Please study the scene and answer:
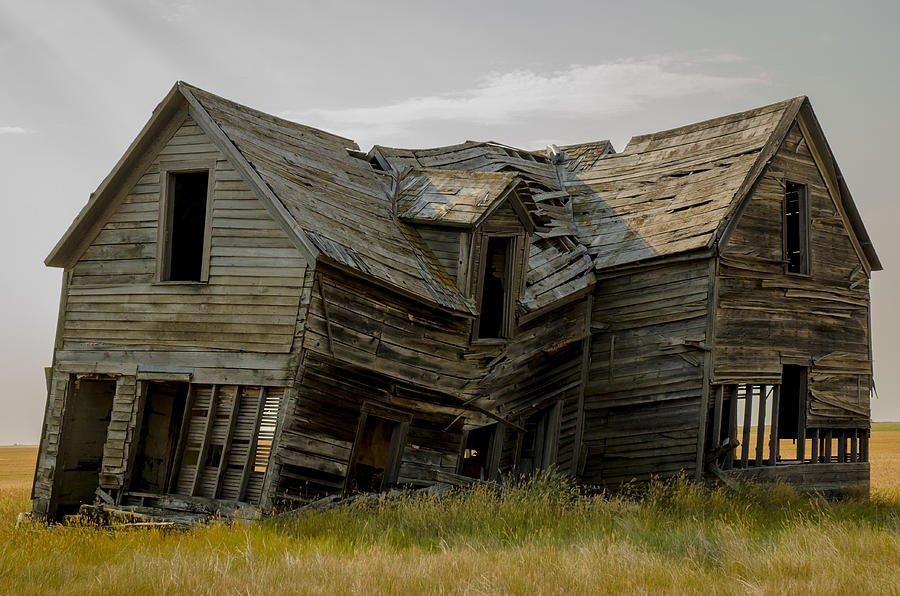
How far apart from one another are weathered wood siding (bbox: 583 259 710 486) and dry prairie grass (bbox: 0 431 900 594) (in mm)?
3652

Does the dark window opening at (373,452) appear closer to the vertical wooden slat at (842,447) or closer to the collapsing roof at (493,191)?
the collapsing roof at (493,191)

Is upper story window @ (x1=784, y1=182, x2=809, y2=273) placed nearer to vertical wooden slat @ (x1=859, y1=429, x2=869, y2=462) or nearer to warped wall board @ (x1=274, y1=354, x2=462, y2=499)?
vertical wooden slat @ (x1=859, y1=429, x2=869, y2=462)

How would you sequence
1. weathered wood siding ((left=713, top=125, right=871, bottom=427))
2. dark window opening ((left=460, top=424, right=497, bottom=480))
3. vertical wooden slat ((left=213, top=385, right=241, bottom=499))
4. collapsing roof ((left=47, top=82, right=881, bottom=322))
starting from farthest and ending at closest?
weathered wood siding ((left=713, top=125, right=871, bottom=427)) → dark window opening ((left=460, top=424, right=497, bottom=480)) → collapsing roof ((left=47, top=82, right=881, bottom=322)) → vertical wooden slat ((left=213, top=385, right=241, bottom=499))

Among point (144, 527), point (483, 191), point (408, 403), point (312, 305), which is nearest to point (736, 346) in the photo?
point (483, 191)

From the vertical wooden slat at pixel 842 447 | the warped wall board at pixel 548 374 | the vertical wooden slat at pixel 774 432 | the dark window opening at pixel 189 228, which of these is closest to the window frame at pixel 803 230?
the vertical wooden slat at pixel 774 432

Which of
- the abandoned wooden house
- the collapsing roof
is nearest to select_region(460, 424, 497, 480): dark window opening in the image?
the abandoned wooden house

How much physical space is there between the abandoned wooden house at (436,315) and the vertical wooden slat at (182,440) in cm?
4

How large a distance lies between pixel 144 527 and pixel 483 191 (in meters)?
8.08

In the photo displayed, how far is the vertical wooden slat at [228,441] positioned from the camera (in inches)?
520

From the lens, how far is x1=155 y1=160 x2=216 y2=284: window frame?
14.2 meters

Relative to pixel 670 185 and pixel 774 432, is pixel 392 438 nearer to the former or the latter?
pixel 774 432

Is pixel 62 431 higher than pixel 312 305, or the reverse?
pixel 312 305

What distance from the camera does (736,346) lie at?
57.1ft

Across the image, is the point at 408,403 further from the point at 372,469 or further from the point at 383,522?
the point at 383,522
